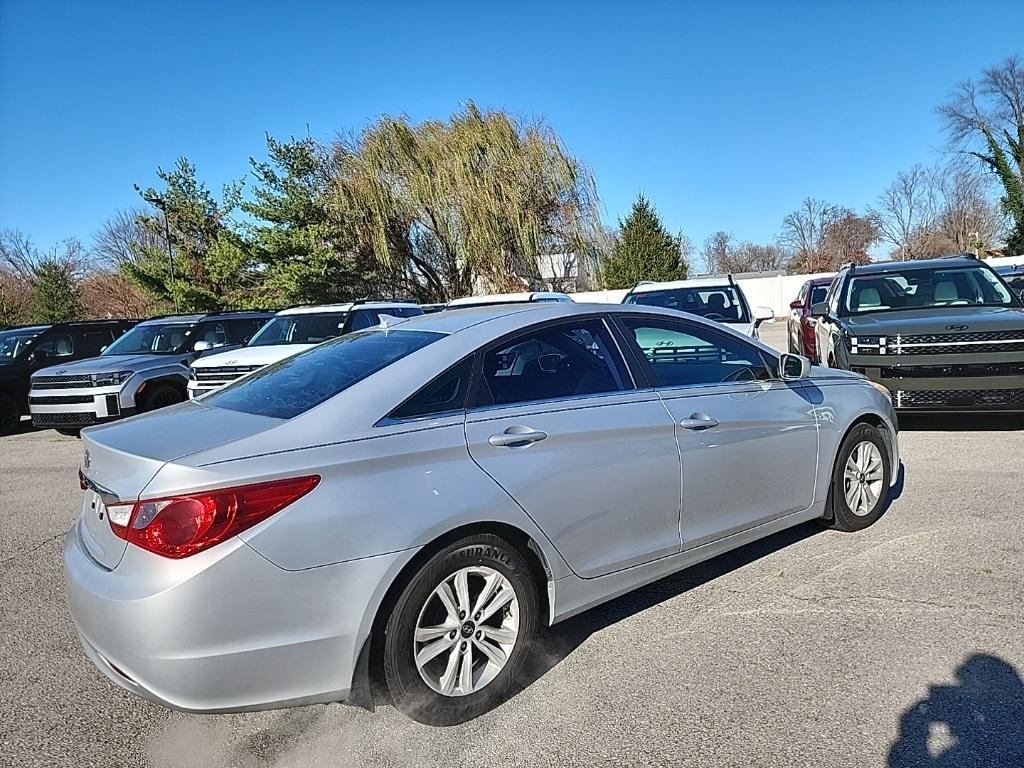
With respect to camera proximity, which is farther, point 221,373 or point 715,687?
point 221,373

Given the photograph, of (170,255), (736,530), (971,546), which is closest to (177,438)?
(736,530)

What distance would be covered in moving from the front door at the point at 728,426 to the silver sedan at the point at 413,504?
2 cm

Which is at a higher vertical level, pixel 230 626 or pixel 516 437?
pixel 516 437

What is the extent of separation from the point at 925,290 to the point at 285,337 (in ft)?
27.1

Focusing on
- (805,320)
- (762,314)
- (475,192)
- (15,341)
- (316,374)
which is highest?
(475,192)

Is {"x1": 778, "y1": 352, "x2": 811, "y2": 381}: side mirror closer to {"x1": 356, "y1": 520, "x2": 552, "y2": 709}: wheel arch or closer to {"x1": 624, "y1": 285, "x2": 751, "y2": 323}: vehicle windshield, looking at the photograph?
{"x1": 356, "y1": 520, "x2": 552, "y2": 709}: wheel arch

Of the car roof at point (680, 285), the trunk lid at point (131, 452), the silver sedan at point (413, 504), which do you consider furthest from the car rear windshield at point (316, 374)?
the car roof at point (680, 285)

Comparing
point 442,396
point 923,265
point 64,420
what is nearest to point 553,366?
point 442,396

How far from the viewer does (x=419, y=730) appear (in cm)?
283

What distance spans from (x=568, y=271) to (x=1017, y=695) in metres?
28.8

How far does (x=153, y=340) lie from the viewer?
455 inches

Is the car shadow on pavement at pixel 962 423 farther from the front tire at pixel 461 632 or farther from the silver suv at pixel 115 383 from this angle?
the silver suv at pixel 115 383

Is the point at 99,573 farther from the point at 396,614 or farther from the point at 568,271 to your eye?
the point at 568,271

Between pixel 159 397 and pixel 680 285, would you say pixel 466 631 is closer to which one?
pixel 680 285
